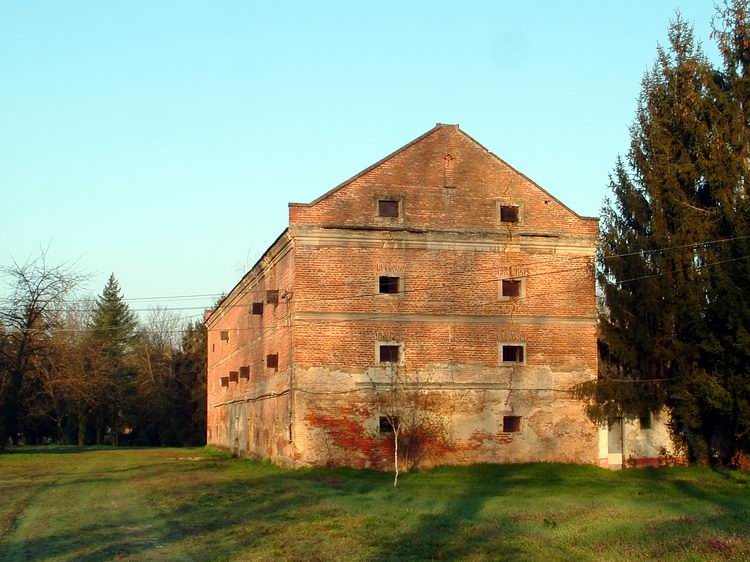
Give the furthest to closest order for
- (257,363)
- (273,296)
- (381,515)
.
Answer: (257,363) < (273,296) < (381,515)

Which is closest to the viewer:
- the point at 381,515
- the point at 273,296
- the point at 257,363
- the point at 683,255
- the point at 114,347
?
the point at 381,515

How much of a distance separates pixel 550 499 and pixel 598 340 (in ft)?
44.1

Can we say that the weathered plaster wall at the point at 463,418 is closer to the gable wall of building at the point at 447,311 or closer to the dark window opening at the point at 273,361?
the gable wall of building at the point at 447,311

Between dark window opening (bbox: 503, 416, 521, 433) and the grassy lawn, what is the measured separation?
1.54 m

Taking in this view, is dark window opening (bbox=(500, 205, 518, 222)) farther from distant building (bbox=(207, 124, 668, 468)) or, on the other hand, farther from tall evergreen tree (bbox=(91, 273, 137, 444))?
tall evergreen tree (bbox=(91, 273, 137, 444))

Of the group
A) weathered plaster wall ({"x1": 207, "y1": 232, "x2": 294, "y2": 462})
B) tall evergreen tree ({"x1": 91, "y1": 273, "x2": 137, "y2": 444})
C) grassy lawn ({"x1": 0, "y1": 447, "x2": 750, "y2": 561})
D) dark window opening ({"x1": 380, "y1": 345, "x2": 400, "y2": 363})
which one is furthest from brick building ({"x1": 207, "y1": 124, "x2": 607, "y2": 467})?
tall evergreen tree ({"x1": 91, "y1": 273, "x2": 137, "y2": 444})

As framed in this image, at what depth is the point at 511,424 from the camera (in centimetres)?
3231

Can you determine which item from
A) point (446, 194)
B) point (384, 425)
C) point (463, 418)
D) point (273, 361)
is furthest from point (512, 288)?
point (273, 361)

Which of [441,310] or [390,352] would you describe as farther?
[441,310]

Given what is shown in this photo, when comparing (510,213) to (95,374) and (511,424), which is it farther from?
(95,374)

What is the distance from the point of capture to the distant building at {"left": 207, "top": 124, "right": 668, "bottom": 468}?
31109mm

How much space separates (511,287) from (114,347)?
61.7 meters

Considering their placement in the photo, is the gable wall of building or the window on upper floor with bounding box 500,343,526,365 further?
the window on upper floor with bounding box 500,343,526,365

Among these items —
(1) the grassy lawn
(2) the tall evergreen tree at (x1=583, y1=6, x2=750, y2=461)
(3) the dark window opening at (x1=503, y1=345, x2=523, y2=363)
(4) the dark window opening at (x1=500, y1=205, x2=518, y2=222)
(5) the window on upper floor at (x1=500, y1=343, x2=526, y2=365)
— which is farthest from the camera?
(4) the dark window opening at (x1=500, y1=205, x2=518, y2=222)
